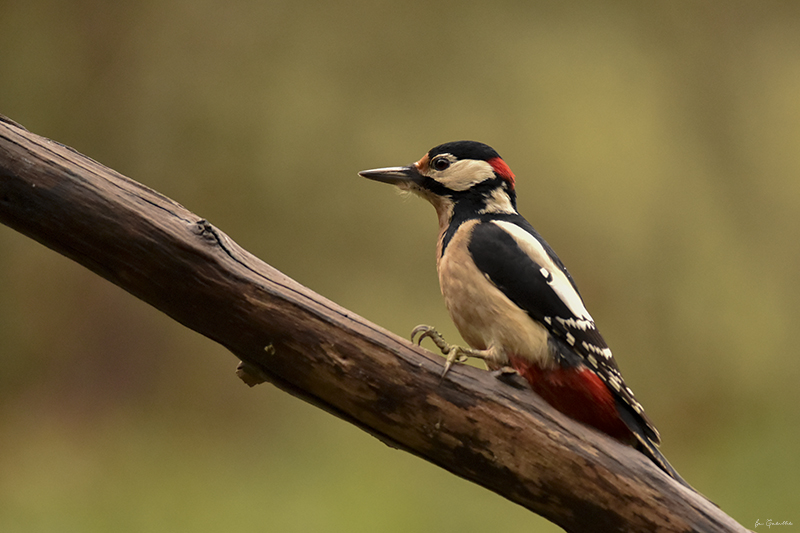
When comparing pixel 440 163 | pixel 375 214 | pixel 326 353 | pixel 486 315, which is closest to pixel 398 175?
pixel 440 163

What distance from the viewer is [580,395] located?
62.2 inches

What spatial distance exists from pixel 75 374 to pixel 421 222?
1.63m

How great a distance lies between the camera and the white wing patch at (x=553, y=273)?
64.1 inches

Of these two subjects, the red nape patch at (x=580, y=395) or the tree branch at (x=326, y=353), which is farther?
the red nape patch at (x=580, y=395)

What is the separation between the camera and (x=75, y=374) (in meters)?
2.86

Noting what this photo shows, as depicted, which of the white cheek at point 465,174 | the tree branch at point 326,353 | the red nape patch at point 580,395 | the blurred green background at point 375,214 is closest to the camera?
the tree branch at point 326,353

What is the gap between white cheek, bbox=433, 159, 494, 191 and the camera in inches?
72.4

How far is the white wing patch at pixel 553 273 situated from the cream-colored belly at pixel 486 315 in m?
0.09

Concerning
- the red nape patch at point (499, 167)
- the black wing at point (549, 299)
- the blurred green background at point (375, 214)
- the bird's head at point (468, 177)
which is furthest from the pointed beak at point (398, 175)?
the blurred green background at point (375, 214)

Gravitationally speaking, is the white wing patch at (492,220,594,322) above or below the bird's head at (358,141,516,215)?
below

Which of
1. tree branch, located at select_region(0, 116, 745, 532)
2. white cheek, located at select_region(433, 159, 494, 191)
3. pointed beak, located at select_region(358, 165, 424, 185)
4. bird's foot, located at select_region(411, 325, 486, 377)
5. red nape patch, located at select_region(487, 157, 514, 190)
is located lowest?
tree branch, located at select_region(0, 116, 745, 532)

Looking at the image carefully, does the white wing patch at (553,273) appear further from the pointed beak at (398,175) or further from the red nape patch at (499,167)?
the pointed beak at (398,175)

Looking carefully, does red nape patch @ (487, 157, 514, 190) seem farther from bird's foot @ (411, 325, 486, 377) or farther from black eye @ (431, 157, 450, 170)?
bird's foot @ (411, 325, 486, 377)

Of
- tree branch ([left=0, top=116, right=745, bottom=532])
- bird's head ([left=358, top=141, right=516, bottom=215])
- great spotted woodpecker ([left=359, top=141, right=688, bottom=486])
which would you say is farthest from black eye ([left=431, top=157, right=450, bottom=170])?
tree branch ([left=0, top=116, right=745, bottom=532])
